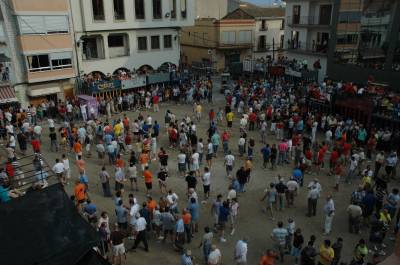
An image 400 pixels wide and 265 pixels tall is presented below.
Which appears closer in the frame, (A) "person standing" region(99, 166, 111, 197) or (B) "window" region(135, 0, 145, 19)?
(A) "person standing" region(99, 166, 111, 197)

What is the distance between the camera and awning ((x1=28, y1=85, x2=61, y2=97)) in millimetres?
27575

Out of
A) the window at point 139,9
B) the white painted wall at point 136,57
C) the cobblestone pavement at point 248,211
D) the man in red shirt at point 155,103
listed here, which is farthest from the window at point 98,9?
the cobblestone pavement at point 248,211

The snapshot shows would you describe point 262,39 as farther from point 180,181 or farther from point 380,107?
point 180,181

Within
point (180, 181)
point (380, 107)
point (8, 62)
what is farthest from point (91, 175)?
point (380, 107)

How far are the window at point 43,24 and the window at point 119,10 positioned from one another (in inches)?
204

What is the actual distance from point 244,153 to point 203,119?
23.0ft

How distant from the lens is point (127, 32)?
33.8 meters

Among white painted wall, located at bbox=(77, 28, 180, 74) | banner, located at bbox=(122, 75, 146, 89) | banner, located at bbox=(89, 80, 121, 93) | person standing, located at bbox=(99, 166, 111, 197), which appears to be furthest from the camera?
white painted wall, located at bbox=(77, 28, 180, 74)

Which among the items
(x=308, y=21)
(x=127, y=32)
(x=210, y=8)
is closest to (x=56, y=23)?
(x=127, y=32)

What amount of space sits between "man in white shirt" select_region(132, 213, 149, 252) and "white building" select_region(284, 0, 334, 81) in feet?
91.9

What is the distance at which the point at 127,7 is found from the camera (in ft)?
107

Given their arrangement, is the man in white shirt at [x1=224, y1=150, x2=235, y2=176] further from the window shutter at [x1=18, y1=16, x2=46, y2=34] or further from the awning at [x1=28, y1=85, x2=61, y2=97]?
the window shutter at [x1=18, y1=16, x2=46, y2=34]

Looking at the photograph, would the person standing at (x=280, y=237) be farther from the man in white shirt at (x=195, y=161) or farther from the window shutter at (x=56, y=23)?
the window shutter at (x=56, y=23)

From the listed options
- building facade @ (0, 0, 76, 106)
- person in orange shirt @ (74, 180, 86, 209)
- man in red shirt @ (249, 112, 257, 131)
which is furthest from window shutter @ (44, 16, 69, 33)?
person in orange shirt @ (74, 180, 86, 209)
